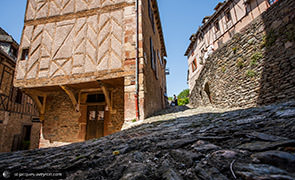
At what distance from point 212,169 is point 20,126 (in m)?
12.7

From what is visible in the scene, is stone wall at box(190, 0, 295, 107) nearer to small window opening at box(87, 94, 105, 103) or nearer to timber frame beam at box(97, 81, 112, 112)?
timber frame beam at box(97, 81, 112, 112)

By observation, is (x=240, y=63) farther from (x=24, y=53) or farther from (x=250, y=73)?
(x=24, y=53)

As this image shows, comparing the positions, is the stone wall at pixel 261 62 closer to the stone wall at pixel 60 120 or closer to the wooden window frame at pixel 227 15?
the stone wall at pixel 60 120

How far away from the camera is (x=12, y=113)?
29.9 ft

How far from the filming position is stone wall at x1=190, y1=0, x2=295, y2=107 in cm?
380

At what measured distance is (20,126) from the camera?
9648 mm

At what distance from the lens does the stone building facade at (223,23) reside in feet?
33.0

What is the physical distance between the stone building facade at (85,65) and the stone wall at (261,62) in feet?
10.5

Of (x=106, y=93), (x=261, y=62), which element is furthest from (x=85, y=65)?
(x=261, y=62)

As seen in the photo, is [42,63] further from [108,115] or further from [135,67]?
[135,67]

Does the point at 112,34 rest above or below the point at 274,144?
above

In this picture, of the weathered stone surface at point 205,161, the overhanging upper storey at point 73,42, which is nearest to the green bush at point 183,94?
the overhanging upper storey at point 73,42

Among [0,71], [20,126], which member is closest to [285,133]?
[0,71]

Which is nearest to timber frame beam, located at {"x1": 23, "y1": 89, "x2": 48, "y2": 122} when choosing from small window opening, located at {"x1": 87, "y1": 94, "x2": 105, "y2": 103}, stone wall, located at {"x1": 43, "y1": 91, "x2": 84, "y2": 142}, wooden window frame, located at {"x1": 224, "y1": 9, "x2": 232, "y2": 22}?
stone wall, located at {"x1": 43, "y1": 91, "x2": 84, "y2": 142}
